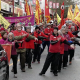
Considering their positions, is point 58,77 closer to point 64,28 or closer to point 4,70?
point 64,28

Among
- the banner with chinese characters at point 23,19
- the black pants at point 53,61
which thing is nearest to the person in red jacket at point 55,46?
the black pants at point 53,61

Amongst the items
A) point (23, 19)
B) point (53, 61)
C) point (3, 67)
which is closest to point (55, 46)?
point (53, 61)

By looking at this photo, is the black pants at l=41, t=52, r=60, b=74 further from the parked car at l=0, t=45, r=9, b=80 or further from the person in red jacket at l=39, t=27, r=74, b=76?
the parked car at l=0, t=45, r=9, b=80

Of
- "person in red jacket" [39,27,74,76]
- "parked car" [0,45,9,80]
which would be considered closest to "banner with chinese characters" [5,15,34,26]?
"person in red jacket" [39,27,74,76]

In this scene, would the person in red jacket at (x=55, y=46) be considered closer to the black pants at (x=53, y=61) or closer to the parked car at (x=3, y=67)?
the black pants at (x=53, y=61)

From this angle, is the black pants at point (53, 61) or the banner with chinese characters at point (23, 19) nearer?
the black pants at point (53, 61)

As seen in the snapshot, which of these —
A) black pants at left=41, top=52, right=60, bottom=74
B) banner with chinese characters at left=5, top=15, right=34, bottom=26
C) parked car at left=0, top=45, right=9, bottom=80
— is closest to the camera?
parked car at left=0, top=45, right=9, bottom=80

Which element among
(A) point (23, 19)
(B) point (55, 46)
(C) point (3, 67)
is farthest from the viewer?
(A) point (23, 19)

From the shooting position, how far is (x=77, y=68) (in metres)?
7.70

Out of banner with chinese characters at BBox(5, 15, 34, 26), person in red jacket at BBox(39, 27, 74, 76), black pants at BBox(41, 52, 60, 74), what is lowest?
black pants at BBox(41, 52, 60, 74)

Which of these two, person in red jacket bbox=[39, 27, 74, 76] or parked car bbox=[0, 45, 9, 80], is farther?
person in red jacket bbox=[39, 27, 74, 76]

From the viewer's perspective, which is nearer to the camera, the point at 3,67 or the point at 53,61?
the point at 3,67

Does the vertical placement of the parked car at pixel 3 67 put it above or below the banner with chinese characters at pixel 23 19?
below

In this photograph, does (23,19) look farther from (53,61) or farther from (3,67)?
(3,67)
